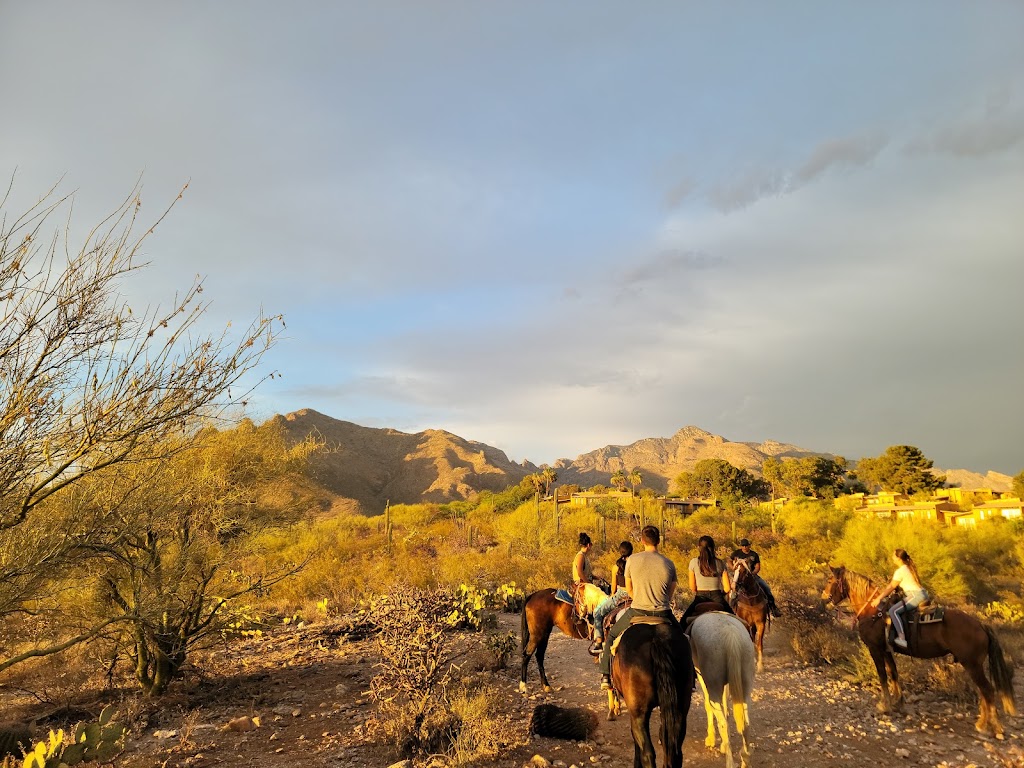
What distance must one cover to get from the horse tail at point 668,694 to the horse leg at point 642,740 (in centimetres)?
16

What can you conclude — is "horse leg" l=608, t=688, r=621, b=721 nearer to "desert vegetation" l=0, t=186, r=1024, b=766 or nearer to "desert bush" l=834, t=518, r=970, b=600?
"desert vegetation" l=0, t=186, r=1024, b=766

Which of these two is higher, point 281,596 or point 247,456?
point 247,456

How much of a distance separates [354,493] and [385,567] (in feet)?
173

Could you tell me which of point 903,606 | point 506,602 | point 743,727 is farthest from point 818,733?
point 506,602

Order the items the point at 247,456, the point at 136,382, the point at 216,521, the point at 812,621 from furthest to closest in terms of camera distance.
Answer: the point at 812,621 → the point at 247,456 → the point at 216,521 → the point at 136,382

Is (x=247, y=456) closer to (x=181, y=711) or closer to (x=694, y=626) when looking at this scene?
(x=181, y=711)

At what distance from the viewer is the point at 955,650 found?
668 centimetres

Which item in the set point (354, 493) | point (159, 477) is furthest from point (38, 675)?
point (354, 493)

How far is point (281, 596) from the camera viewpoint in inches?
607

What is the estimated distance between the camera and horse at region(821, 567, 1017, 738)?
251 inches

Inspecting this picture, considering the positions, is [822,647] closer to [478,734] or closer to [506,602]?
[478,734]

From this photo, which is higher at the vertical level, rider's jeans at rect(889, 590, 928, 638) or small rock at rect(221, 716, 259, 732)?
rider's jeans at rect(889, 590, 928, 638)

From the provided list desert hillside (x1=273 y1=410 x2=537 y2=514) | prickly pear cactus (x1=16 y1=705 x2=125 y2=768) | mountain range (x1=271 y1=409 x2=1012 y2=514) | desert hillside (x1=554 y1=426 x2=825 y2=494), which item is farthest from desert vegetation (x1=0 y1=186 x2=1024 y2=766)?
desert hillside (x1=554 y1=426 x2=825 y2=494)

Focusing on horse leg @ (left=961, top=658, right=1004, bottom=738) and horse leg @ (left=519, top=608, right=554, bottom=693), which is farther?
horse leg @ (left=519, top=608, right=554, bottom=693)
